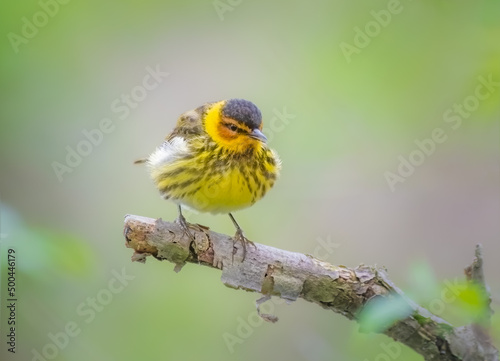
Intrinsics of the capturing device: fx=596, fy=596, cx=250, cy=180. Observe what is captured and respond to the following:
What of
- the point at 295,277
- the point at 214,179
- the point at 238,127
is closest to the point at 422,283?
the point at 295,277

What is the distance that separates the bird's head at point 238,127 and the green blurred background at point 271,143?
440 millimetres

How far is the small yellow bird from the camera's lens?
316 cm

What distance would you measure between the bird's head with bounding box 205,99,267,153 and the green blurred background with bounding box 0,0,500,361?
44 cm

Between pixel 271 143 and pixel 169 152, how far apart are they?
56.1 inches

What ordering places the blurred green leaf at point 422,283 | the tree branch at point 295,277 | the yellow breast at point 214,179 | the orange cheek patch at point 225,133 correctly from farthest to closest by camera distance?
the orange cheek patch at point 225,133
the yellow breast at point 214,179
the tree branch at point 295,277
the blurred green leaf at point 422,283

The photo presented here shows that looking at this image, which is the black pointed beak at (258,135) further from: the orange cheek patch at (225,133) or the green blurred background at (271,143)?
the green blurred background at (271,143)

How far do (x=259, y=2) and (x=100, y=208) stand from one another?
223cm

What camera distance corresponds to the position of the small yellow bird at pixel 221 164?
316cm

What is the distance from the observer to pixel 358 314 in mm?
2859

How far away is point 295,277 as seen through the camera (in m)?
2.85

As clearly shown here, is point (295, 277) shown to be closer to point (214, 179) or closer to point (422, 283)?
point (214, 179)

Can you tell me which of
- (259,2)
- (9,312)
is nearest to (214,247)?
(9,312)

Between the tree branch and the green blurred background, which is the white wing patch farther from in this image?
the green blurred background

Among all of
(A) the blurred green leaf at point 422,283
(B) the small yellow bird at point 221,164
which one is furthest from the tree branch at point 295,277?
(A) the blurred green leaf at point 422,283
